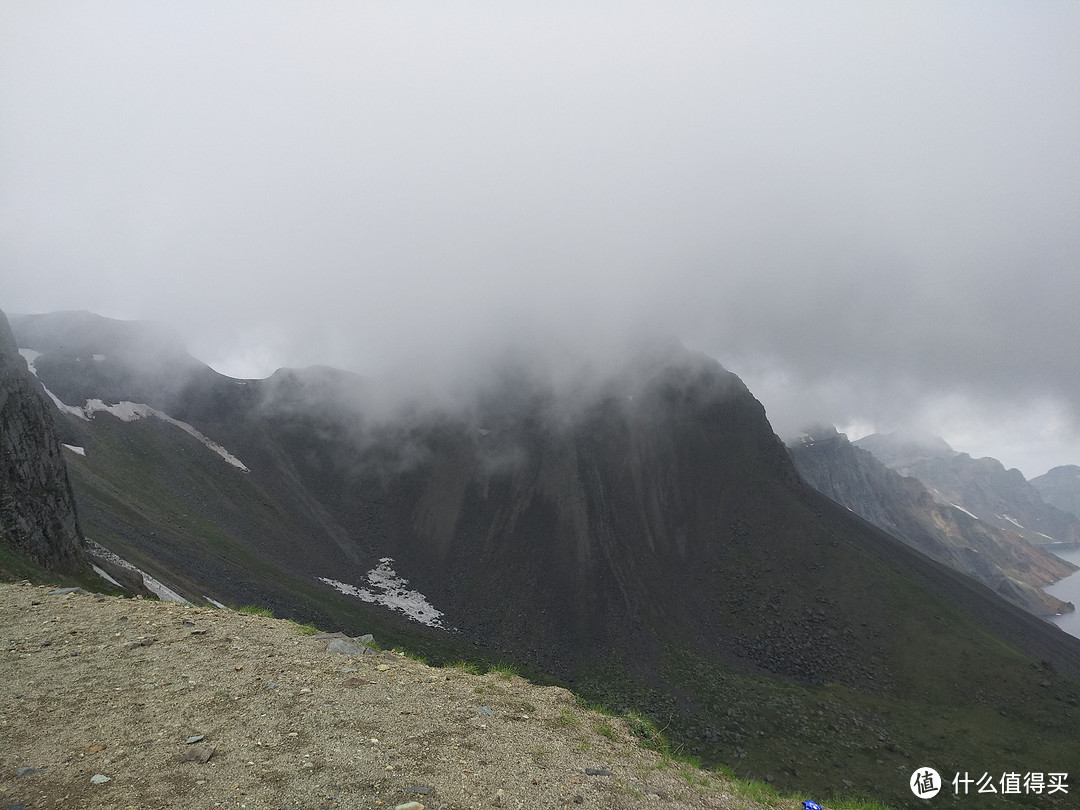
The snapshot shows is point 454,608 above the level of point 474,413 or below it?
below

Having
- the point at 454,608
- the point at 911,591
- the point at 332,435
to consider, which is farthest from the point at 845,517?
the point at 332,435

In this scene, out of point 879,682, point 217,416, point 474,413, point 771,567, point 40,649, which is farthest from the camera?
point 474,413

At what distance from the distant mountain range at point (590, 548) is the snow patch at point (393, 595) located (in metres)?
Result: 0.68

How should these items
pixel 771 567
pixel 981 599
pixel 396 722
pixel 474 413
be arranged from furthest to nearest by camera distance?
pixel 474 413 → pixel 981 599 → pixel 771 567 → pixel 396 722

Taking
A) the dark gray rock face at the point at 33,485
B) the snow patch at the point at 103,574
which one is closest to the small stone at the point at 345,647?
the dark gray rock face at the point at 33,485

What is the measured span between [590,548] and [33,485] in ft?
251

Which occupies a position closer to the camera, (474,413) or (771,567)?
(771,567)

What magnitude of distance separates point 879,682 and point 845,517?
45.3 meters

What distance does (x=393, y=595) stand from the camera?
273 ft

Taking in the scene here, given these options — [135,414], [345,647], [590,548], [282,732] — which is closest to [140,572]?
[345,647]

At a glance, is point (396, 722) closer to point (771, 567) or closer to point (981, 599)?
point (771, 567)

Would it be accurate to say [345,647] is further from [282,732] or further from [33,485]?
[33,485]

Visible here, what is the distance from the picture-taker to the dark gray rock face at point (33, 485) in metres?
28.8

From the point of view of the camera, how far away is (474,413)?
130 meters
